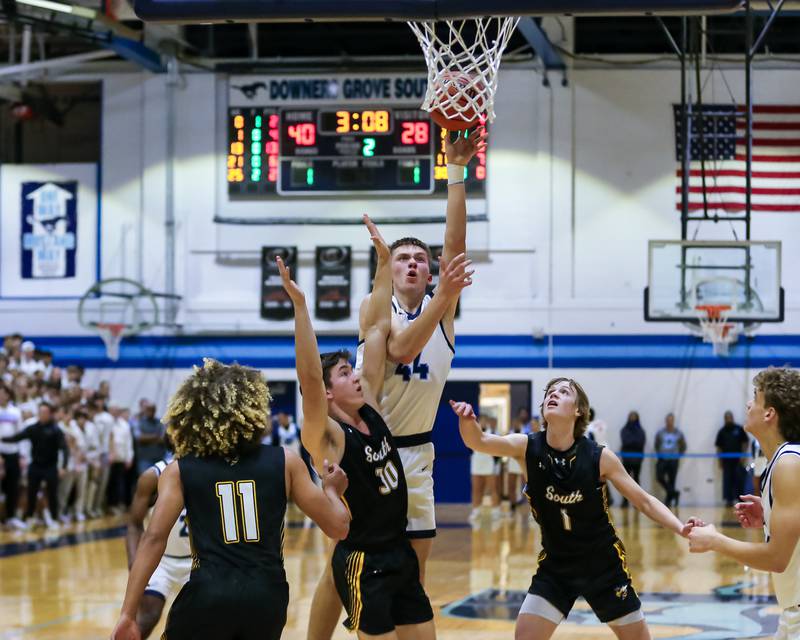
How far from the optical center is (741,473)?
Answer: 20.8m

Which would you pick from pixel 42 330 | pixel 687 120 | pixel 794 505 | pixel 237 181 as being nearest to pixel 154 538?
pixel 794 505

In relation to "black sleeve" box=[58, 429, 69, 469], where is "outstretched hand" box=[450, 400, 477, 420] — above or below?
above

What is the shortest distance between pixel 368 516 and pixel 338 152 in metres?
16.3

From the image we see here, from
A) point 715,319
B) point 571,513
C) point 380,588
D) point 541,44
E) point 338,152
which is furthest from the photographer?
point 338,152

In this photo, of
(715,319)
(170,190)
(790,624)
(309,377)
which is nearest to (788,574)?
(790,624)

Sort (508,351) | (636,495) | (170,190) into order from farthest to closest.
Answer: (170,190)
(508,351)
(636,495)

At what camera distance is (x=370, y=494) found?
17.5ft

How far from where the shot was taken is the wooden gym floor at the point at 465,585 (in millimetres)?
8633

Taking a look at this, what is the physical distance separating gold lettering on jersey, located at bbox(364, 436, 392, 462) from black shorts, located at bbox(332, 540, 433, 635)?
403 millimetres

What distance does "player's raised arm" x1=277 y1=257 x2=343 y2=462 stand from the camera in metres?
4.84

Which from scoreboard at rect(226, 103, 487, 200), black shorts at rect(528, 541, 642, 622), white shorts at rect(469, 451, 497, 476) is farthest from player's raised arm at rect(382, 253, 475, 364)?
scoreboard at rect(226, 103, 487, 200)

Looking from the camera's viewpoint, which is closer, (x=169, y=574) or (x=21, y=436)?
(x=169, y=574)

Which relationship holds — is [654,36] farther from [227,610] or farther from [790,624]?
[227,610]

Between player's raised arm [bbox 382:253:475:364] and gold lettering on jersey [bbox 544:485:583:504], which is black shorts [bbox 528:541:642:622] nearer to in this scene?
gold lettering on jersey [bbox 544:485:583:504]
